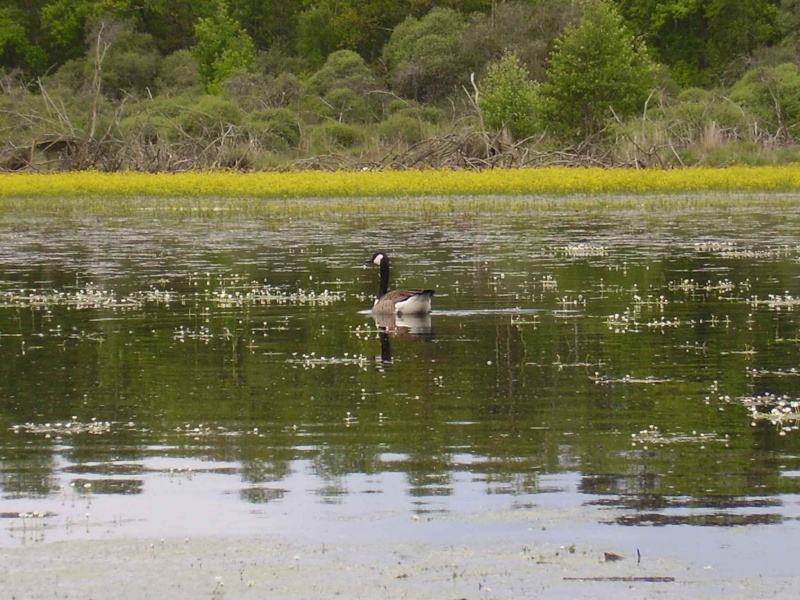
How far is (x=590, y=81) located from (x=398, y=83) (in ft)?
54.9

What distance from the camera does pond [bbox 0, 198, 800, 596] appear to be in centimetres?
763

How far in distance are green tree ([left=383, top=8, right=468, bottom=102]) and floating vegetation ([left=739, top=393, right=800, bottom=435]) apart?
174 ft

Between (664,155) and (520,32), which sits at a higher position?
(520,32)

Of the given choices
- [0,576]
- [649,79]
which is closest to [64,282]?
[0,576]

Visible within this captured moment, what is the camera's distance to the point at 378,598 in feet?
21.0

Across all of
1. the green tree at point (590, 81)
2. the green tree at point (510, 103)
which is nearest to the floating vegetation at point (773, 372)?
the green tree at point (510, 103)

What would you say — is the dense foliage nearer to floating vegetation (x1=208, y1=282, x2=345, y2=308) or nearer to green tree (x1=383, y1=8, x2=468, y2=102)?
green tree (x1=383, y1=8, x2=468, y2=102)

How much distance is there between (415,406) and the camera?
421 inches

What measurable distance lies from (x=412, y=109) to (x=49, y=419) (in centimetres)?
4661

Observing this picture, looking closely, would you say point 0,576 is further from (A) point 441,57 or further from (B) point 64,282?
(A) point 441,57

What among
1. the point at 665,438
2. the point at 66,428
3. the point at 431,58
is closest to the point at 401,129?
the point at 431,58

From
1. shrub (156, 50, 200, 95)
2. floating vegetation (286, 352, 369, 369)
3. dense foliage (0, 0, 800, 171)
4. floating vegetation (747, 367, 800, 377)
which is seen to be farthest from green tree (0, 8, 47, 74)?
floating vegetation (747, 367, 800, 377)

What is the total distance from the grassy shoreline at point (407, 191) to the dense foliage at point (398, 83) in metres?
3.83

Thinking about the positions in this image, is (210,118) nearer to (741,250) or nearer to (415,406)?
(741,250)
